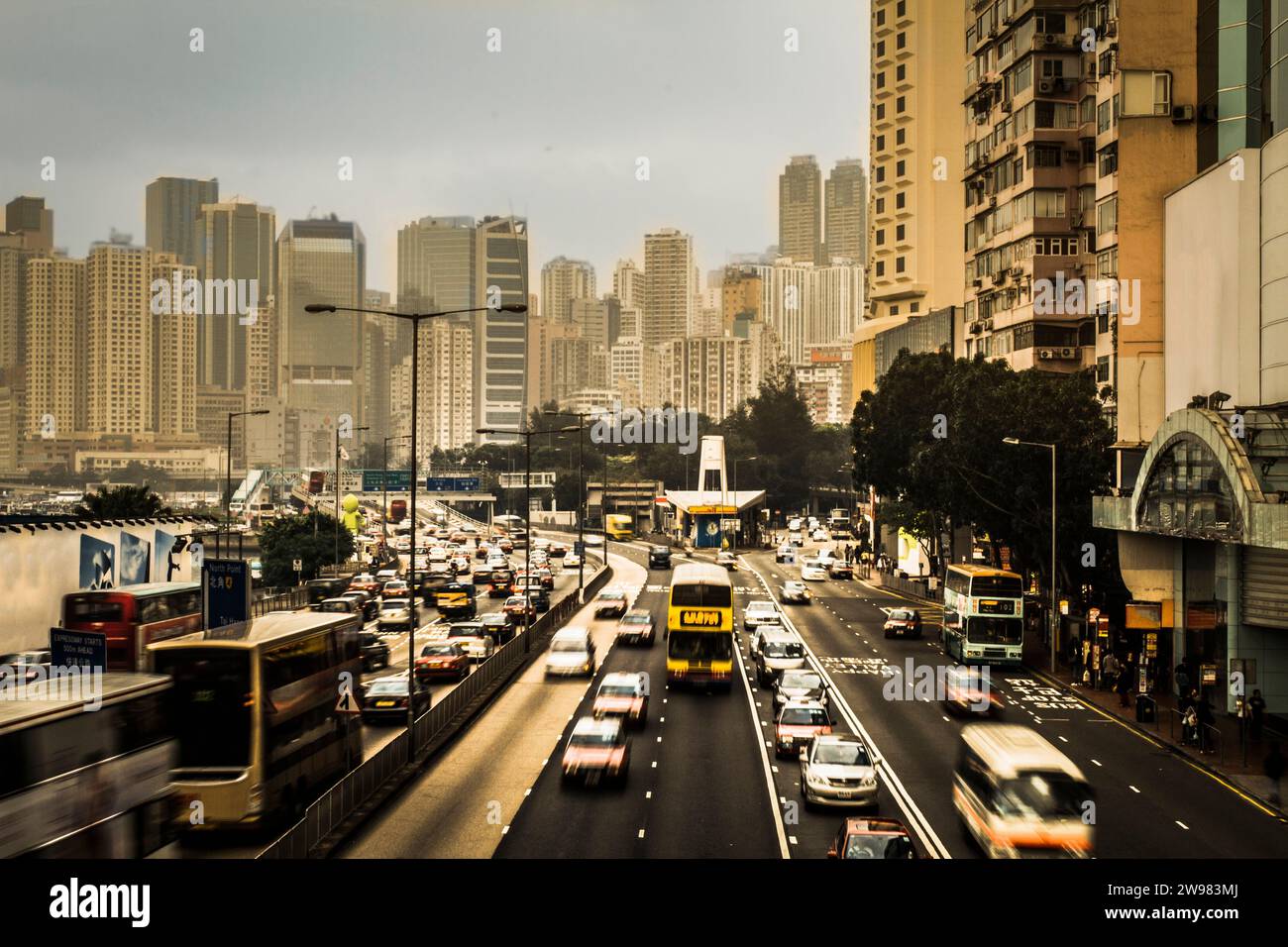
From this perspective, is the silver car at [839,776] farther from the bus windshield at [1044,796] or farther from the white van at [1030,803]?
the bus windshield at [1044,796]

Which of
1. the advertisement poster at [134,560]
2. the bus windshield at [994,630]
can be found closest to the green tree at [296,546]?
the advertisement poster at [134,560]

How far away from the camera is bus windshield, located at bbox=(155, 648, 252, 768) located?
18.4 m

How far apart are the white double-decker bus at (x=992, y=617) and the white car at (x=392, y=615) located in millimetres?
25817

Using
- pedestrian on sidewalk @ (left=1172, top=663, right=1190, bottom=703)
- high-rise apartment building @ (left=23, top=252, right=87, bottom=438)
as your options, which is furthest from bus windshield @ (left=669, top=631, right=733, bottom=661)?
high-rise apartment building @ (left=23, top=252, right=87, bottom=438)

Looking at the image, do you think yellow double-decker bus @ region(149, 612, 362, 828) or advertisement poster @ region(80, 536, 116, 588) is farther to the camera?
advertisement poster @ region(80, 536, 116, 588)

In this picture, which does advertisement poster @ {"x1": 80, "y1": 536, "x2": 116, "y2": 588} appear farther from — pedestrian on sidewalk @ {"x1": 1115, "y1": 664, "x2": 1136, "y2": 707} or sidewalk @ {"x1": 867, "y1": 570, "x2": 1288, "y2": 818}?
pedestrian on sidewalk @ {"x1": 1115, "y1": 664, "x2": 1136, "y2": 707}

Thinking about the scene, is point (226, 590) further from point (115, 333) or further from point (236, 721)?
point (115, 333)

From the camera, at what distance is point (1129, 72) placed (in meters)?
48.3

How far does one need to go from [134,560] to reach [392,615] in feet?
44.3

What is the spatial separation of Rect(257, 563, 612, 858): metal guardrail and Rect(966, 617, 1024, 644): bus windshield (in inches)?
639

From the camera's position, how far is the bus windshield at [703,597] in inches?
1522

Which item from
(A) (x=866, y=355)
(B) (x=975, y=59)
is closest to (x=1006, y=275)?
(B) (x=975, y=59)
